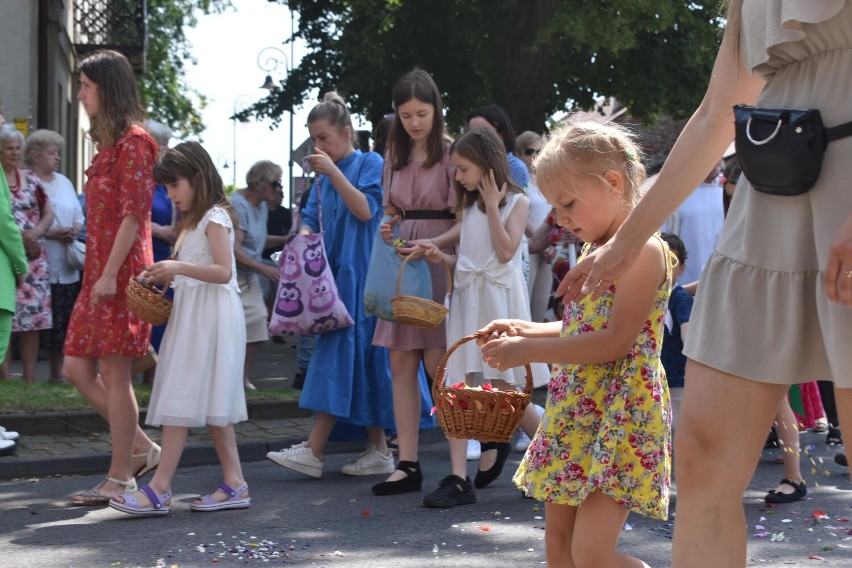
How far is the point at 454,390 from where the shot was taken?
14.6 feet

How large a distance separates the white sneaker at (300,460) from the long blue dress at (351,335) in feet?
0.84

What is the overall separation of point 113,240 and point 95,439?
2.22 m

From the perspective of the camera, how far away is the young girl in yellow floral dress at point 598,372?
3.54 m

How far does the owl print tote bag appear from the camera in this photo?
7316mm

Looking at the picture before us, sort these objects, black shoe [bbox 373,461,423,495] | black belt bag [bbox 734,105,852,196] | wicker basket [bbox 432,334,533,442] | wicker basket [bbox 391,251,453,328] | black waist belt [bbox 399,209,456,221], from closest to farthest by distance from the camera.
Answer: black belt bag [bbox 734,105,852,196]
wicker basket [bbox 432,334,533,442]
wicker basket [bbox 391,251,453,328]
black shoe [bbox 373,461,423,495]
black waist belt [bbox 399,209,456,221]

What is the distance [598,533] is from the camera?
11.4 feet

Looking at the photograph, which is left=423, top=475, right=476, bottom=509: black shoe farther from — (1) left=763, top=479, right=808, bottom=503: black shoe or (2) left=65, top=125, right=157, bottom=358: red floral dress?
(2) left=65, top=125, right=157, bottom=358: red floral dress

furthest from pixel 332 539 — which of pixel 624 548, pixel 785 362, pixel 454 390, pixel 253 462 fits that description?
pixel 785 362

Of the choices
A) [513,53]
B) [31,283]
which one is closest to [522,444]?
[31,283]

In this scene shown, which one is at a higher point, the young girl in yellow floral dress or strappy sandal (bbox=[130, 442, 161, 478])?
the young girl in yellow floral dress

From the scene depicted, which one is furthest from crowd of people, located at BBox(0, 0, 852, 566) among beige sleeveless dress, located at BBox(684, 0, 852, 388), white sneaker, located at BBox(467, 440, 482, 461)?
white sneaker, located at BBox(467, 440, 482, 461)

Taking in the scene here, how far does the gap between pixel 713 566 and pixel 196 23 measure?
1864 inches

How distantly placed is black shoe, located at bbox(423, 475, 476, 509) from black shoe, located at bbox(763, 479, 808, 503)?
1.48 m

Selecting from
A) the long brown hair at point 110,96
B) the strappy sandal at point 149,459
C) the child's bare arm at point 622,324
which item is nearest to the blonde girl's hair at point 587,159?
the child's bare arm at point 622,324
